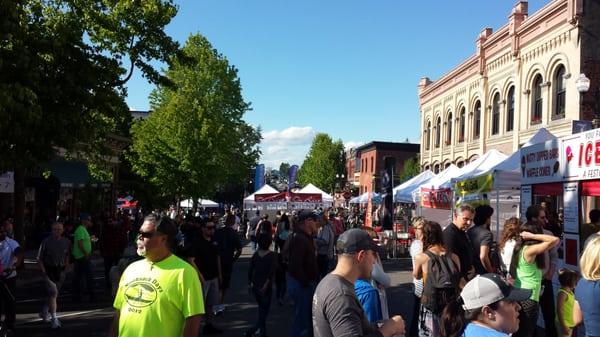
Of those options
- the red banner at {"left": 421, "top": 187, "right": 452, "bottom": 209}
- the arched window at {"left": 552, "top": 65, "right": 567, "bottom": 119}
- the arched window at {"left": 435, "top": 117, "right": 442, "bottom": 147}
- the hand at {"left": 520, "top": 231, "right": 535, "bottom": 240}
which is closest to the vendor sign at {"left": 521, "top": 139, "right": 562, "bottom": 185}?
the hand at {"left": 520, "top": 231, "right": 535, "bottom": 240}

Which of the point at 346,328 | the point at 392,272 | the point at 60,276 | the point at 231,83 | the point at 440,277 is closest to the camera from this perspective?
the point at 346,328

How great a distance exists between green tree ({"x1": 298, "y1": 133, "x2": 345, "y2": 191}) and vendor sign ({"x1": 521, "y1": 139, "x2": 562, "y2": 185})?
2927 inches

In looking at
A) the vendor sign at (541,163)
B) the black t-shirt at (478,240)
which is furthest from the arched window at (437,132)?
the black t-shirt at (478,240)

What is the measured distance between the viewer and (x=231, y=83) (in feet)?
140

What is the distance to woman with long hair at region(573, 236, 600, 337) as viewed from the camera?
423 cm

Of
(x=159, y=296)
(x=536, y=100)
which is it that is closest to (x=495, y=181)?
(x=159, y=296)

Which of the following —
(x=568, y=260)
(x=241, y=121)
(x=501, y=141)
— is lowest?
(x=568, y=260)

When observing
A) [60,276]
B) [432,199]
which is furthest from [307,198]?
[60,276]

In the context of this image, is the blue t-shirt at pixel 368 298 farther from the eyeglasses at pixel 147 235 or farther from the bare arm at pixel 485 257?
the bare arm at pixel 485 257

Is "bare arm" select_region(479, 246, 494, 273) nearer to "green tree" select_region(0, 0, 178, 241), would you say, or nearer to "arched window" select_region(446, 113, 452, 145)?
"green tree" select_region(0, 0, 178, 241)

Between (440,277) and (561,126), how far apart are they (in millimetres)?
18481

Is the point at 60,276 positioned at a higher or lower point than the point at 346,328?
lower

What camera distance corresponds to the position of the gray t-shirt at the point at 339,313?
296cm

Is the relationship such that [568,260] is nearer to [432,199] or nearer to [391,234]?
[432,199]
